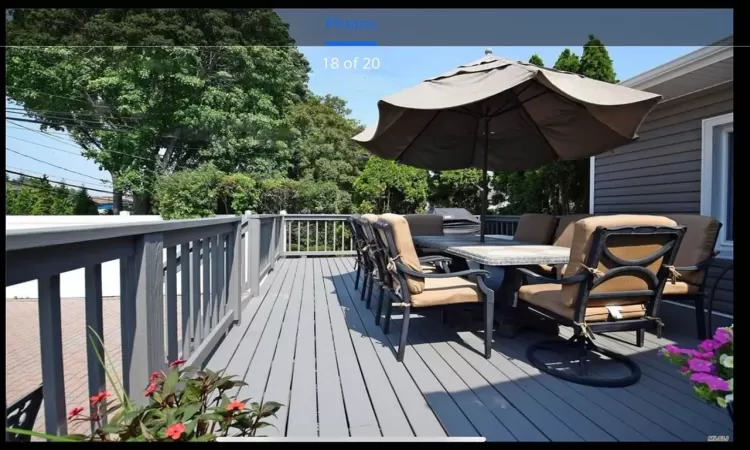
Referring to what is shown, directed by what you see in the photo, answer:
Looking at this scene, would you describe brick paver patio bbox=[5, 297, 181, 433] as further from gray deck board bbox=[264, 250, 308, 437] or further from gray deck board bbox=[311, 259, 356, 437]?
gray deck board bbox=[311, 259, 356, 437]

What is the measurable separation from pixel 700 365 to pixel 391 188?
9938 millimetres

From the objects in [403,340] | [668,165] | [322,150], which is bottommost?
[403,340]

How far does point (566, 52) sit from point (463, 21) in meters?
8.24

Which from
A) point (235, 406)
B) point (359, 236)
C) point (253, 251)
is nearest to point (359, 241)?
point (359, 236)

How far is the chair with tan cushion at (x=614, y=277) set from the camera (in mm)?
2076

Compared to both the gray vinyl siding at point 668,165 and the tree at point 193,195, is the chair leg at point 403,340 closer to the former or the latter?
the gray vinyl siding at point 668,165

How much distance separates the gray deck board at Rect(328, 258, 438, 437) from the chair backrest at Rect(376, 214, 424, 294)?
19.9 inches

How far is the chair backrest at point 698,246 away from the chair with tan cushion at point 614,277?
0.75 m

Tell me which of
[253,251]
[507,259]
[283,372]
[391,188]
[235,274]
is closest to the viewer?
[283,372]

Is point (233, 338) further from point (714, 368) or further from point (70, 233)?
point (714, 368)

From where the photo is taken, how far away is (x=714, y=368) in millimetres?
1286

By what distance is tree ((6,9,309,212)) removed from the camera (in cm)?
1523

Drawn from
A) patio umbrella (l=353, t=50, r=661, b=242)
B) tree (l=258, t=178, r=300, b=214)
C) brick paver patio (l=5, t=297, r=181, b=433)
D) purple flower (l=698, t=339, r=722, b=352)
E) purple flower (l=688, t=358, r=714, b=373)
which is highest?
patio umbrella (l=353, t=50, r=661, b=242)

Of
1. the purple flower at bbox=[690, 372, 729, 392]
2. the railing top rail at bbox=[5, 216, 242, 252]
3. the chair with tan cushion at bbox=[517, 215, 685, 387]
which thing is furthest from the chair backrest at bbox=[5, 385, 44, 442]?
the chair with tan cushion at bbox=[517, 215, 685, 387]
